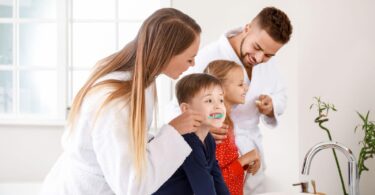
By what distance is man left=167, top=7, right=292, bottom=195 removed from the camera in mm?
2025

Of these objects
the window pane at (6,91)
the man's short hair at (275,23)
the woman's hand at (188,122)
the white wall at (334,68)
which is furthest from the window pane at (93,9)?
the woman's hand at (188,122)

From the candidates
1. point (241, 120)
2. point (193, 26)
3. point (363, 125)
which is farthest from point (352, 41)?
point (193, 26)

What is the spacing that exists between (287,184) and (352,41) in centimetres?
72

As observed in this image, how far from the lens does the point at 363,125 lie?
2.78 metres

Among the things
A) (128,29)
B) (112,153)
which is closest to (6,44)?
(128,29)

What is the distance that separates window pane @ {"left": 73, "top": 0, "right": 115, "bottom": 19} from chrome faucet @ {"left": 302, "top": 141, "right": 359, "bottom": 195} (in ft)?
7.27

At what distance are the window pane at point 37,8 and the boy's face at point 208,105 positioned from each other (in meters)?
2.44

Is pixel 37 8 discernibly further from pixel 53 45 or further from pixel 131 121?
pixel 131 121

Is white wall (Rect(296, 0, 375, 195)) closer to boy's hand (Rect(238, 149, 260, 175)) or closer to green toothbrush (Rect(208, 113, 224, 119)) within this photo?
boy's hand (Rect(238, 149, 260, 175))

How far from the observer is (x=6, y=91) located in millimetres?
3924

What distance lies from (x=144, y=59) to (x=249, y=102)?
673mm

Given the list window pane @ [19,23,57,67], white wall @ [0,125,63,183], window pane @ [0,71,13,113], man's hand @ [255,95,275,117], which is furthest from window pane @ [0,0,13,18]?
man's hand @ [255,95,275,117]

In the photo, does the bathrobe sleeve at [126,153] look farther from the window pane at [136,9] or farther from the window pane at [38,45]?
the window pane at [38,45]

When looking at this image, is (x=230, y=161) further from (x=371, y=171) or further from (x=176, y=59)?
(x=371, y=171)
